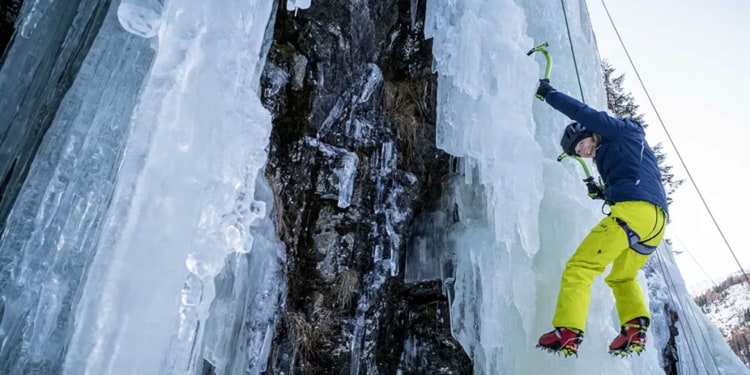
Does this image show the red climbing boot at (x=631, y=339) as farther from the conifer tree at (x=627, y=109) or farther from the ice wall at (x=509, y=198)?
the conifer tree at (x=627, y=109)

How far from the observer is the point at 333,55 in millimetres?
4730

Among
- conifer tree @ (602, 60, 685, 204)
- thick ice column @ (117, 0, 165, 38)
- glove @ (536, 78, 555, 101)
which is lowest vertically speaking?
thick ice column @ (117, 0, 165, 38)

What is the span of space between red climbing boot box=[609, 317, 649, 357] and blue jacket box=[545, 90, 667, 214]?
718 mm

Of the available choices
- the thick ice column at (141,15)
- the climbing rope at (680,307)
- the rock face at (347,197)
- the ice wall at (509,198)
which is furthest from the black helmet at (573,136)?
the climbing rope at (680,307)

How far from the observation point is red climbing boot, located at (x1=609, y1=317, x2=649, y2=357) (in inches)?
117

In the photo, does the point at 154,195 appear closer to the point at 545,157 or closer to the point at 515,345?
the point at 515,345

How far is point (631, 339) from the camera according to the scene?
2988mm

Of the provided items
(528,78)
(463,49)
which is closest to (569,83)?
(528,78)

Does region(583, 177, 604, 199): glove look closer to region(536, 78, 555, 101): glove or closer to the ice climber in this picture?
the ice climber

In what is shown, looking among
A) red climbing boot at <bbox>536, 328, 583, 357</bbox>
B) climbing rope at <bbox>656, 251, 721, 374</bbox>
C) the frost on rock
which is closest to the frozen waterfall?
red climbing boot at <bbox>536, 328, 583, 357</bbox>

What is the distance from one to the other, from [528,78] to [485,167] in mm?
808

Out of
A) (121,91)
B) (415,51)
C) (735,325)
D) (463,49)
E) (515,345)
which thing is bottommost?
(515,345)

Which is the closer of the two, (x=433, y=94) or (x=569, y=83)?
(x=569, y=83)

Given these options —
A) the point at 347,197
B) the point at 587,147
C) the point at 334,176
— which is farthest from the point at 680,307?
the point at 334,176
